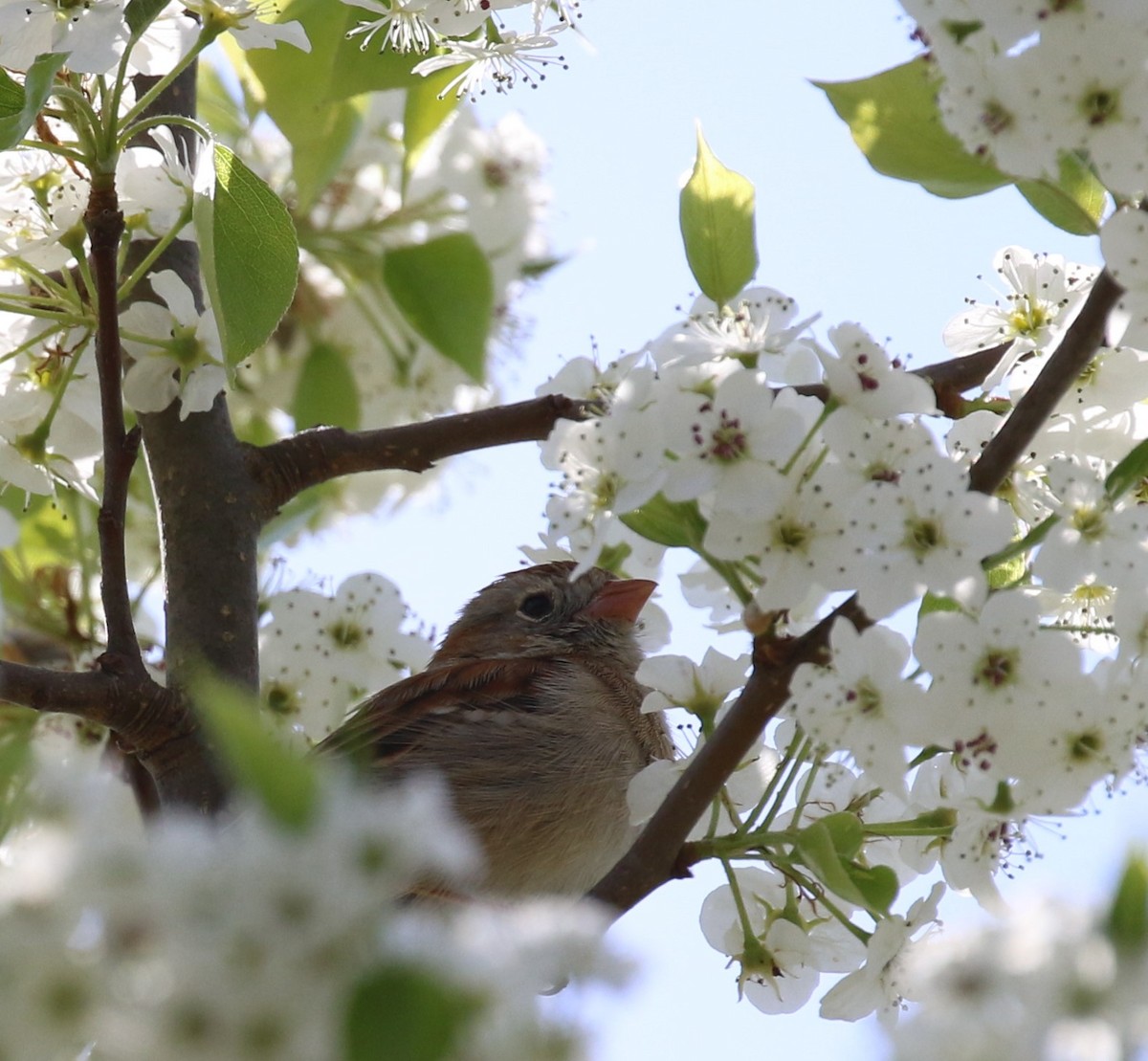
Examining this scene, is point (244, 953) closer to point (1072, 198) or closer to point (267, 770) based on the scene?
point (267, 770)

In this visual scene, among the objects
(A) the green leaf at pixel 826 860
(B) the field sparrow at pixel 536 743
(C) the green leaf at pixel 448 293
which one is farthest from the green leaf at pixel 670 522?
(C) the green leaf at pixel 448 293

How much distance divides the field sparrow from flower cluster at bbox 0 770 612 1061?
8.61ft

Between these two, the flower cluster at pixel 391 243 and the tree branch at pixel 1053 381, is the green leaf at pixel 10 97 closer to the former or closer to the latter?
the tree branch at pixel 1053 381

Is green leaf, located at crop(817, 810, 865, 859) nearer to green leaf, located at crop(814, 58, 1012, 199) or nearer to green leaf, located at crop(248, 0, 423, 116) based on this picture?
green leaf, located at crop(814, 58, 1012, 199)

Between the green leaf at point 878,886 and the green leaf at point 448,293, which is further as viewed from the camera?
the green leaf at point 448,293

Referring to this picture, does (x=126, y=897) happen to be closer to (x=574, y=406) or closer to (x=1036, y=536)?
(x=1036, y=536)

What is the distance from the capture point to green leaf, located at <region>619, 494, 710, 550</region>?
8.11ft

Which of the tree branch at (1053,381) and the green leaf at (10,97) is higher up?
the tree branch at (1053,381)

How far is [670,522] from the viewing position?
8.21ft

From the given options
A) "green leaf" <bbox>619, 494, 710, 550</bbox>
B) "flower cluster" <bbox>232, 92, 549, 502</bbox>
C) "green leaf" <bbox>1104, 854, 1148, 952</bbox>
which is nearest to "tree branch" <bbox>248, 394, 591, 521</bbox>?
"green leaf" <bbox>619, 494, 710, 550</bbox>

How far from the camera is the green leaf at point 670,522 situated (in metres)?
2.47

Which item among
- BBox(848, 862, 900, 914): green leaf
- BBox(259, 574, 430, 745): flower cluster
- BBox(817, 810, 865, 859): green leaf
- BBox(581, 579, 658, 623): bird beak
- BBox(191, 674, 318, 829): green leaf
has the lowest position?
BBox(581, 579, 658, 623): bird beak

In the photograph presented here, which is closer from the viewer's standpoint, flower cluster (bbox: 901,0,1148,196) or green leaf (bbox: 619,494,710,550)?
flower cluster (bbox: 901,0,1148,196)

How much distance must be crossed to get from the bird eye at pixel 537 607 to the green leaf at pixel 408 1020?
473 cm
